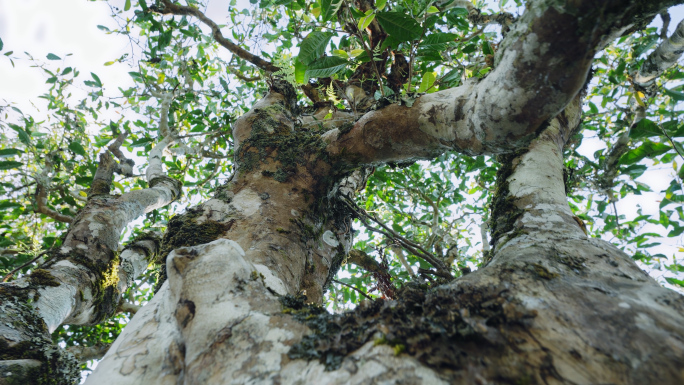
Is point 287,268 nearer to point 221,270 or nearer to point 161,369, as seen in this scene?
point 221,270

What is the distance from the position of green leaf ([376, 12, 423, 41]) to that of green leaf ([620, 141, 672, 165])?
6.89 ft

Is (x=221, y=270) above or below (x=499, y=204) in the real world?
Result: below

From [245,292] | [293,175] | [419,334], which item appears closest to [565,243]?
[419,334]

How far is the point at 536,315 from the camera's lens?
0.75m

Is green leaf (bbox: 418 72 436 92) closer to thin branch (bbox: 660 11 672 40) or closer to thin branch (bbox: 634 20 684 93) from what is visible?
thin branch (bbox: 634 20 684 93)

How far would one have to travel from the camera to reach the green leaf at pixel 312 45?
181cm

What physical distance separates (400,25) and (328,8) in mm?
400

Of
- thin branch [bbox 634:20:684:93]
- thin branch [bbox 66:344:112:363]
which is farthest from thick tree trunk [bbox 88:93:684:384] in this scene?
thin branch [bbox 66:344:112:363]

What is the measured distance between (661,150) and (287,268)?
2.86 m

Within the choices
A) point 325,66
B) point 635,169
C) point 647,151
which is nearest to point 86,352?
point 325,66

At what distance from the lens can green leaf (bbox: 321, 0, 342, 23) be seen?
1748 mm

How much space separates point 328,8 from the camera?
69.9 inches

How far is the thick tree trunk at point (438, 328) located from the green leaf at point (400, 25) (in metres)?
1.12

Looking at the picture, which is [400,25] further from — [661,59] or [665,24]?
[665,24]
